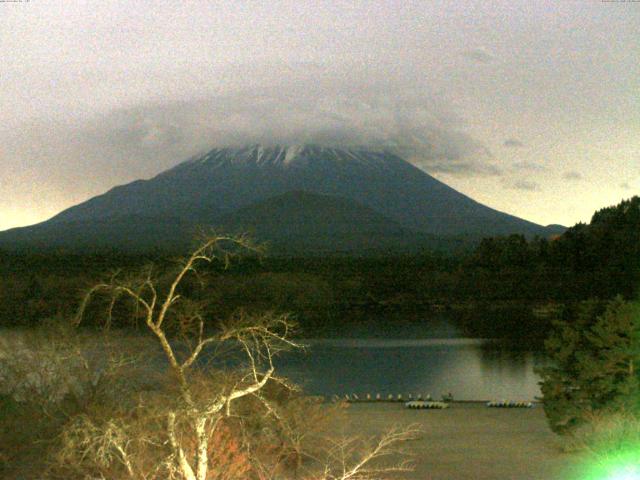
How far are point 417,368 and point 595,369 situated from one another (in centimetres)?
1669

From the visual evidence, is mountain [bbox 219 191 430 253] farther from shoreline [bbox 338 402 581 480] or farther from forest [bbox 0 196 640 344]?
shoreline [bbox 338 402 581 480]

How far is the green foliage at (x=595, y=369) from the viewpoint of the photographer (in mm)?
12875

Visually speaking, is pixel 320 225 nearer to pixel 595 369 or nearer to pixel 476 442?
pixel 476 442

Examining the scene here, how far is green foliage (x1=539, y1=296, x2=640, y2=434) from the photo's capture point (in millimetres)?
12875

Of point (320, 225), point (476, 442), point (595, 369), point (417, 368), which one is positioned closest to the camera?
point (595, 369)

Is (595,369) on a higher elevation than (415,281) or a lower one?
lower

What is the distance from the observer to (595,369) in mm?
13102

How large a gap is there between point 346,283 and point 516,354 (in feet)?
81.5

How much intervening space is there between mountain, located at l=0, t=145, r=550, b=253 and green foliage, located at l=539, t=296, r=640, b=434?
236 feet

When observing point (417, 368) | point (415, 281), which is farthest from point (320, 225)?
point (417, 368)

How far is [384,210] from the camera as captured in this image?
122062mm

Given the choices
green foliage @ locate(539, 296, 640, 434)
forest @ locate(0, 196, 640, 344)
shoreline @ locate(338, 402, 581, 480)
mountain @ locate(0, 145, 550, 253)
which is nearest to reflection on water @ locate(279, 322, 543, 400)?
shoreline @ locate(338, 402, 581, 480)

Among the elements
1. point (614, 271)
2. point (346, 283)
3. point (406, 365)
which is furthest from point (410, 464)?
point (614, 271)

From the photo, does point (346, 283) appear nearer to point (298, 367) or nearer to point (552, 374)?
point (298, 367)
